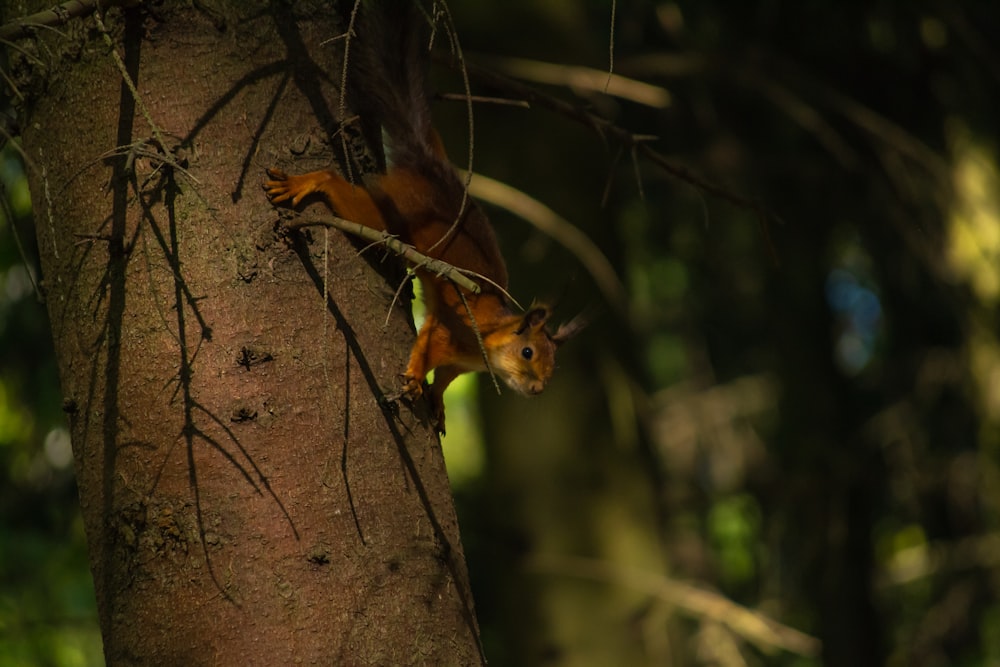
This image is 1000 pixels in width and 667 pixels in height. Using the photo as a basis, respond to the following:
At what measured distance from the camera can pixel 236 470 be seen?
4.98ft

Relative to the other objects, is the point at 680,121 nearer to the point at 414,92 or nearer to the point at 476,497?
the point at 476,497

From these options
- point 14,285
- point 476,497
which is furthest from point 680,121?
point 14,285

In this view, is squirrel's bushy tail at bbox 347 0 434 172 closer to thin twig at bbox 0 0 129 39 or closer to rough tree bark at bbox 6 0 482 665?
rough tree bark at bbox 6 0 482 665

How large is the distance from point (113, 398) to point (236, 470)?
0.71 ft

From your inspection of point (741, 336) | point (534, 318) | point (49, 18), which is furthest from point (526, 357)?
point (741, 336)

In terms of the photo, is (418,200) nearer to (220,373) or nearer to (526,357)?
(526,357)

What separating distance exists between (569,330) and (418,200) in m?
1.02

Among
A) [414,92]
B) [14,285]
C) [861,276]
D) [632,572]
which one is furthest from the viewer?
[861,276]

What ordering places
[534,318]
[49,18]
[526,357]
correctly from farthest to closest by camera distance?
1. [526,357]
2. [534,318]
3. [49,18]

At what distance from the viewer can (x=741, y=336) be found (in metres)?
9.18

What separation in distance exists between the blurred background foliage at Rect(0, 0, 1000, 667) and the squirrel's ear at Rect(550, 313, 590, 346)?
9cm

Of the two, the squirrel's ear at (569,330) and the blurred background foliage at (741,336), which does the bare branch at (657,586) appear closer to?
the blurred background foliage at (741,336)

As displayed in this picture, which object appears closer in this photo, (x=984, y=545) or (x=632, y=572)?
(x=632, y=572)

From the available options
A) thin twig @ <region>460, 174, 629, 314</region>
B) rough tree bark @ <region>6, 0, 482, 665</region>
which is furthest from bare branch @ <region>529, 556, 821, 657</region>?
rough tree bark @ <region>6, 0, 482, 665</region>
